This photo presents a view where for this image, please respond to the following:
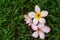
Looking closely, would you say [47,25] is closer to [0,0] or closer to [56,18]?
[56,18]

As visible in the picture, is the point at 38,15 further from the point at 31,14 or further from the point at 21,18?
the point at 21,18

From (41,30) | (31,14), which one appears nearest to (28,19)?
(31,14)

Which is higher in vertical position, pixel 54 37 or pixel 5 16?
pixel 5 16

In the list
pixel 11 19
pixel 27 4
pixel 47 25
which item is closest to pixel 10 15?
pixel 11 19

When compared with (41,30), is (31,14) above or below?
above

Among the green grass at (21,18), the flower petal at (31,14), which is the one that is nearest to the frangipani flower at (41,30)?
the green grass at (21,18)

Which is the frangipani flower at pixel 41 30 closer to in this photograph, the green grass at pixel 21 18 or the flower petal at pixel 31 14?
the green grass at pixel 21 18

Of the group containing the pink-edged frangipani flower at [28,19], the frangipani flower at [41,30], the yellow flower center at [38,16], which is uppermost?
the yellow flower center at [38,16]

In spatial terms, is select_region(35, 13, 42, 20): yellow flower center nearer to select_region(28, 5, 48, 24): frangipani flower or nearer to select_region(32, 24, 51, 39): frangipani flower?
select_region(28, 5, 48, 24): frangipani flower
